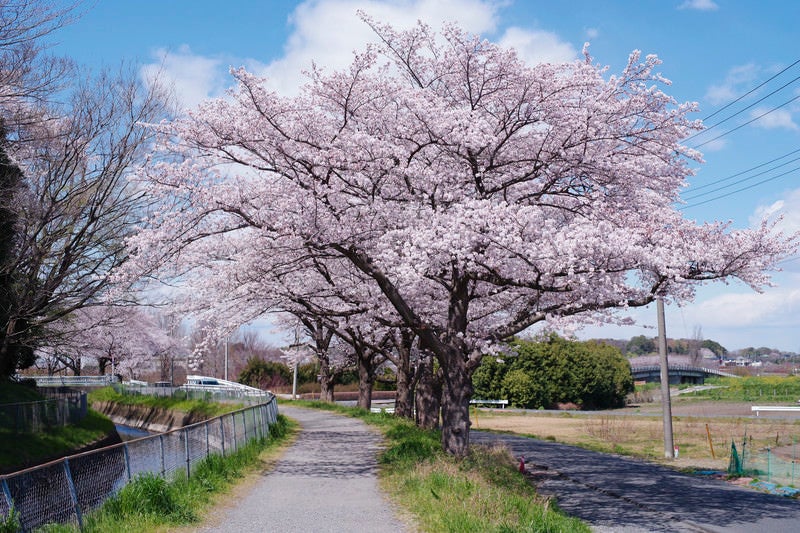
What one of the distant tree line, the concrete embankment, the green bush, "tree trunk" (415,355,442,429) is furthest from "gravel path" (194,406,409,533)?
the green bush

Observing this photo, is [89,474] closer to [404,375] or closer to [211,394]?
[404,375]

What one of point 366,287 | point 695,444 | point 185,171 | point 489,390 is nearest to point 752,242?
point 366,287

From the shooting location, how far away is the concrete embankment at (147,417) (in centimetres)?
3991

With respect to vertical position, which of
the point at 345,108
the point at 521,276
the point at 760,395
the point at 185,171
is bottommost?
the point at 760,395

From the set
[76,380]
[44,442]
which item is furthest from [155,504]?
[76,380]

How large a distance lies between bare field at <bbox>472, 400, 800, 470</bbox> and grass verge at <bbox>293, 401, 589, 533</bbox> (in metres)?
12.9

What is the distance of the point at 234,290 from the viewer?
19.4 metres

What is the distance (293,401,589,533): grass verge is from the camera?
9.28 meters

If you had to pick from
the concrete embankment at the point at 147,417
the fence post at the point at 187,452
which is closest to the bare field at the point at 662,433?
the fence post at the point at 187,452

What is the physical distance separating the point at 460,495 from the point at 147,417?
38.4 meters

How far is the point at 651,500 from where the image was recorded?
688 inches

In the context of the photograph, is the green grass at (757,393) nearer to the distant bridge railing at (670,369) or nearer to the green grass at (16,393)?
the distant bridge railing at (670,369)

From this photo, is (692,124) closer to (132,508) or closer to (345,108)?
(345,108)

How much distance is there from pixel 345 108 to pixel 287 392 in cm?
6565
